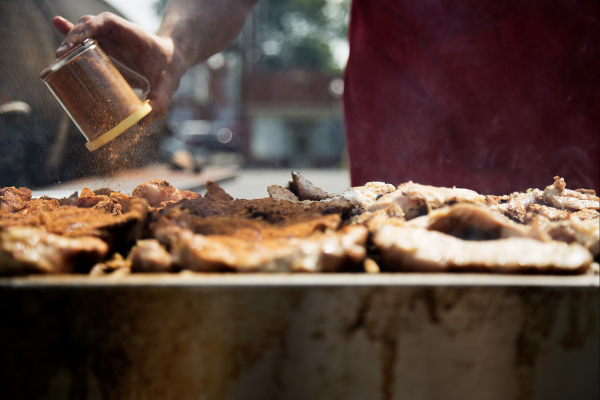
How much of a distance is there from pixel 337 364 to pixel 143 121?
5.67ft

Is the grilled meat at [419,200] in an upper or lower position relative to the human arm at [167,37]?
lower

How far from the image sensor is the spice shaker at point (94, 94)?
171cm

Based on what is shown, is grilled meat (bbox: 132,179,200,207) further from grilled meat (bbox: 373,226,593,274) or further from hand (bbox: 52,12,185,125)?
grilled meat (bbox: 373,226,593,274)

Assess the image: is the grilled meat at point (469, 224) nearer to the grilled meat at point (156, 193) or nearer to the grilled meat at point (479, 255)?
the grilled meat at point (479, 255)

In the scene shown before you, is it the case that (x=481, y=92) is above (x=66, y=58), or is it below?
below

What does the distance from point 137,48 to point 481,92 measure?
213 centimetres

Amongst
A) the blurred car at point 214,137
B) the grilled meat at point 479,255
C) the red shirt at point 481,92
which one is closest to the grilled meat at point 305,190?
the grilled meat at point 479,255

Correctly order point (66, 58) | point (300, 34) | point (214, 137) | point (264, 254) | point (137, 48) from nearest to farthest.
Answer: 1. point (264, 254)
2. point (66, 58)
3. point (137, 48)
4. point (214, 137)
5. point (300, 34)

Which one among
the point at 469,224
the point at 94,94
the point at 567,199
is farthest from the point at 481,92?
the point at 94,94

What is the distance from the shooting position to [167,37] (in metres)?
2.17

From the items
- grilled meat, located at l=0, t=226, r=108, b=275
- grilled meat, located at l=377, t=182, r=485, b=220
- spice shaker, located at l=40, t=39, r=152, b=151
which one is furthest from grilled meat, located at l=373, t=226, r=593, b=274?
spice shaker, located at l=40, t=39, r=152, b=151

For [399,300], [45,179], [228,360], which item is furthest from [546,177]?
[45,179]

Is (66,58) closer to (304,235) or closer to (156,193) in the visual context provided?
(156,193)

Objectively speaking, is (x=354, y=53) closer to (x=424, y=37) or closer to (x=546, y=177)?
(x=424, y=37)
